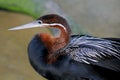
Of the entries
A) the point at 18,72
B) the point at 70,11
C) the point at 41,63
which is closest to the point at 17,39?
the point at 18,72

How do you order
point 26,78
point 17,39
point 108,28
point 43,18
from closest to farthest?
point 43,18, point 26,78, point 17,39, point 108,28

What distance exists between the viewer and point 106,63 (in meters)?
2.22

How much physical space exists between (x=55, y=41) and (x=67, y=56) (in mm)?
98

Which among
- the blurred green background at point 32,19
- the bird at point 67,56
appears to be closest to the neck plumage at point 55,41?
the bird at point 67,56

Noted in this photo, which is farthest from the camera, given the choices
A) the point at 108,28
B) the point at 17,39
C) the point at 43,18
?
the point at 108,28

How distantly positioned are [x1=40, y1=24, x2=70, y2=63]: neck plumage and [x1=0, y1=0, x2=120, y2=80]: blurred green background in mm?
788

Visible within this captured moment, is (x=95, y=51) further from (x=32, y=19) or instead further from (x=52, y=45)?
(x=32, y=19)

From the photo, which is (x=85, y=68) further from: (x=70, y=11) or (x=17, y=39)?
(x=70, y=11)

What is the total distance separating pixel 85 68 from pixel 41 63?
Answer: 208 mm

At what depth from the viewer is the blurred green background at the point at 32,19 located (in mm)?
3327

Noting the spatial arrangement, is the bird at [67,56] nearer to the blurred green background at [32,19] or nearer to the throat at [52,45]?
the throat at [52,45]

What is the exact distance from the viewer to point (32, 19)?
3662 millimetres

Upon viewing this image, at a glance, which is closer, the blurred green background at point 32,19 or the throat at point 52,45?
the throat at point 52,45

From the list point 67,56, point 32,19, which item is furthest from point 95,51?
point 32,19
